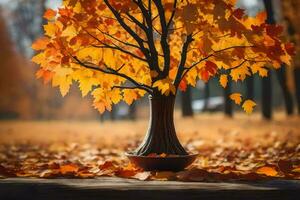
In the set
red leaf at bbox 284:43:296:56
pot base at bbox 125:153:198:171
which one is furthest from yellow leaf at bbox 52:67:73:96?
red leaf at bbox 284:43:296:56

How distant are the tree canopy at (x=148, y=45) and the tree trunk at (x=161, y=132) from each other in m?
0.14

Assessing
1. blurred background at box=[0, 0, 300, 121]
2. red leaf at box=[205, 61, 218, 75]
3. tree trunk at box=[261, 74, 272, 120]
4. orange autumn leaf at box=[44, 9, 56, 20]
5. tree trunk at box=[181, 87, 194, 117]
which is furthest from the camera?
blurred background at box=[0, 0, 300, 121]

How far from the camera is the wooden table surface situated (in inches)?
170

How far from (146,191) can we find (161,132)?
5.25 ft

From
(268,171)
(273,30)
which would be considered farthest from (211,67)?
(268,171)

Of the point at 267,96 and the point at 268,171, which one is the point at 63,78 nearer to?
the point at 268,171

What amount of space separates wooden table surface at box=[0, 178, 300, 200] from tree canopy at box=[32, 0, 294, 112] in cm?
122

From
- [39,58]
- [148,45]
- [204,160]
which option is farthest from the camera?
[204,160]

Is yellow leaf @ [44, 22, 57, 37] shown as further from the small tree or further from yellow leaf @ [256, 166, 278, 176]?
yellow leaf @ [256, 166, 278, 176]

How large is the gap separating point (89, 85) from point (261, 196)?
8.44ft

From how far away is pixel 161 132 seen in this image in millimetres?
5887

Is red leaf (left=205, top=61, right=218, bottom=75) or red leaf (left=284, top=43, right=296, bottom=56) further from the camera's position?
red leaf (left=205, top=61, right=218, bottom=75)

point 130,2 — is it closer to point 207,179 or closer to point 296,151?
A: point 207,179

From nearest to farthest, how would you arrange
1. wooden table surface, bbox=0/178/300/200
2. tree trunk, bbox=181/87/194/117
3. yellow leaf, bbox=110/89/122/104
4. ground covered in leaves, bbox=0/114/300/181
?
wooden table surface, bbox=0/178/300/200
ground covered in leaves, bbox=0/114/300/181
yellow leaf, bbox=110/89/122/104
tree trunk, bbox=181/87/194/117
